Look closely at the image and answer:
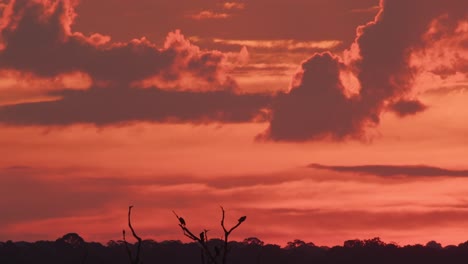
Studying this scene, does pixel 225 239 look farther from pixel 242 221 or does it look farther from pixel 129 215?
pixel 129 215

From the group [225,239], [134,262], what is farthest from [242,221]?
[134,262]

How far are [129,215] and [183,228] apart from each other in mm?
1285

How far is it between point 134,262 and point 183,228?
1.14m

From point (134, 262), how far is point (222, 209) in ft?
6.27

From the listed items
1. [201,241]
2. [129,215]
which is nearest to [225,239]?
[201,241]

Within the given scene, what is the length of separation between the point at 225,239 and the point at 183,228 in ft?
2.76

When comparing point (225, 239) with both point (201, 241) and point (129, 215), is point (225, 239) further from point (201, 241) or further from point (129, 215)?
point (129, 215)

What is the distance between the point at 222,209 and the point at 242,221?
66 centimetres

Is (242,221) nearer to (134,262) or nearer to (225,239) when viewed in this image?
(225,239)

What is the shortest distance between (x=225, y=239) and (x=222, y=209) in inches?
36.1

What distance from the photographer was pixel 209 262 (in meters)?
25.6

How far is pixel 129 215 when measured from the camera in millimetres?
25438

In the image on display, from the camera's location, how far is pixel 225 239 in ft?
80.2

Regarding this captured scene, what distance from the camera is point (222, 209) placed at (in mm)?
25203
